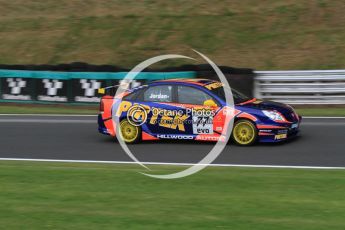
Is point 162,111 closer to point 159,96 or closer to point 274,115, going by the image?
point 159,96

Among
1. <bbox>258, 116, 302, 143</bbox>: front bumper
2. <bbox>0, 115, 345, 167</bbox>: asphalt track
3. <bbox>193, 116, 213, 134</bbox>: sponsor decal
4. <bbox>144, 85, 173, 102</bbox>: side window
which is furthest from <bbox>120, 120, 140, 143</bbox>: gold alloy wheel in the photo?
<bbox>258, 116, 302, 143</bbox>: front bumper

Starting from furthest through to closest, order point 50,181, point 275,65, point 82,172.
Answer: point 275,65 < point 82,172 < point 50,181

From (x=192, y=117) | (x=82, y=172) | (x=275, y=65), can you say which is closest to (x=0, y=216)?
(x=82, y=172)

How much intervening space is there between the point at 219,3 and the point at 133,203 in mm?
23188

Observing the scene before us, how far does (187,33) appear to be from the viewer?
2756 cm

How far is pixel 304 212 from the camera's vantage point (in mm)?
7113

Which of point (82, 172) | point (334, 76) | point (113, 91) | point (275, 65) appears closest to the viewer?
point (82, 172)

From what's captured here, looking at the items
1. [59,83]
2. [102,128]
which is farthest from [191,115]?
[59,83]

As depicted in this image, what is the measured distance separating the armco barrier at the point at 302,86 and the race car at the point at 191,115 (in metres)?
6.71

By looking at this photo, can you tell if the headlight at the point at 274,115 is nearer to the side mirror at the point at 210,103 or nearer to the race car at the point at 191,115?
the race car at the point at 191,115

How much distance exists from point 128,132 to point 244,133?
2.50 meters

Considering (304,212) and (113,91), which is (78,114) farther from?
(304,212)

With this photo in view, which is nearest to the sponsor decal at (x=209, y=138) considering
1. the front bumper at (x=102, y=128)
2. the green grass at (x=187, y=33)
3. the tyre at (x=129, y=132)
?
the tyre at (x=129, y=132)

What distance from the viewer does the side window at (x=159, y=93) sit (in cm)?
1323
